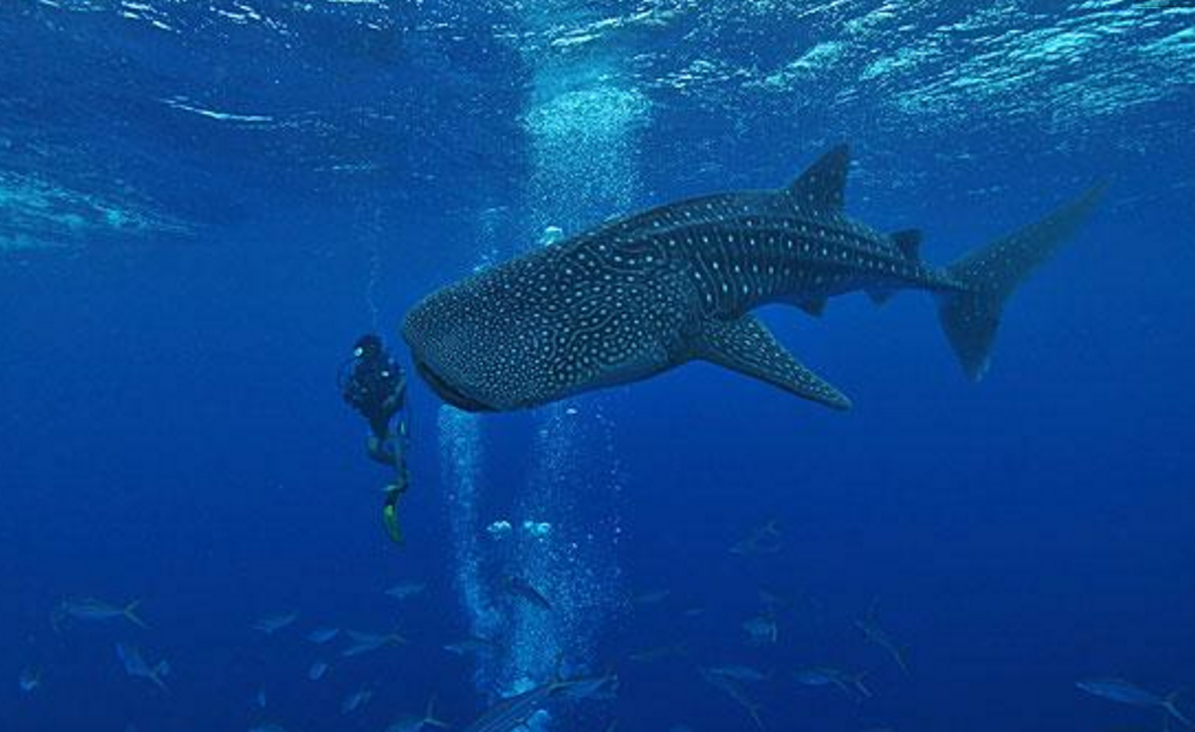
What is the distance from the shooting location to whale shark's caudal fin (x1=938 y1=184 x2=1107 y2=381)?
7.37 meters

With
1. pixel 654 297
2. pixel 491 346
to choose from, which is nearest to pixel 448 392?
pixel 491 346

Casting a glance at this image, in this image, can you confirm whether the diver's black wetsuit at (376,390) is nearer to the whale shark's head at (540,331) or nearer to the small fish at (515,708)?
the small fish at (515,708)

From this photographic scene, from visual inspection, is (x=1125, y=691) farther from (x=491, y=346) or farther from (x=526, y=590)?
(x=491, y=346)

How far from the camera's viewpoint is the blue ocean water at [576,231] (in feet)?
57.0

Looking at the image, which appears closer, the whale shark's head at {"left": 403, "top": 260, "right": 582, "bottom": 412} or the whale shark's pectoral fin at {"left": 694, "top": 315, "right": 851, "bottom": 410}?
the whale shark's head at {"left": 403, "top": 260, "right": 582, "bottom": 412}

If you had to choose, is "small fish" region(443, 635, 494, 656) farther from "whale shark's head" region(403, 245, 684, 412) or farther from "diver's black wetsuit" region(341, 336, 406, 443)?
"whale shark's head" region(403, 245, 684, 412)

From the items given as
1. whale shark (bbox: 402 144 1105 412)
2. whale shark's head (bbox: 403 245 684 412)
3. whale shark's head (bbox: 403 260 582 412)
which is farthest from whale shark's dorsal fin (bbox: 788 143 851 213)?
whale shark's head (bbox: 403 260 582 412)

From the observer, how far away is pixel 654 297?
404cm

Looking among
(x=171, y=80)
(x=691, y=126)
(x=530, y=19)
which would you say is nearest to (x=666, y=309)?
(x=530, y=19)

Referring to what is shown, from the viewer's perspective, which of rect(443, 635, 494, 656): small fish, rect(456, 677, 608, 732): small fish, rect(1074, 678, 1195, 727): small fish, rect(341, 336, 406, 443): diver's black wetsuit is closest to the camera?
rect(341, 336, 406, 443): diver's black wetsuit

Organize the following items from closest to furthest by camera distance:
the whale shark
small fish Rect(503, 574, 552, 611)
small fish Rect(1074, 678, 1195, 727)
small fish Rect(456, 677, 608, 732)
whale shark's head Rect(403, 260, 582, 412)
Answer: whale shark's head Rect(403, 260, 582, 412), the whale shark, small fish Rect(456, 677, 608, 732), small fish Rect(1074, 678, 1195, 727), small fish Rect(503, 574, 552, 611)

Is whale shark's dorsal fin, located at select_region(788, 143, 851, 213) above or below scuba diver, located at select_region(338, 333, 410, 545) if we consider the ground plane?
above

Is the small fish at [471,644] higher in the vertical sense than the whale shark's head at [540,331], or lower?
lower

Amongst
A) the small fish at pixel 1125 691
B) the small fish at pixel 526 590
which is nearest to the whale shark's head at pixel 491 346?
the small fish at pixel 1125 691
